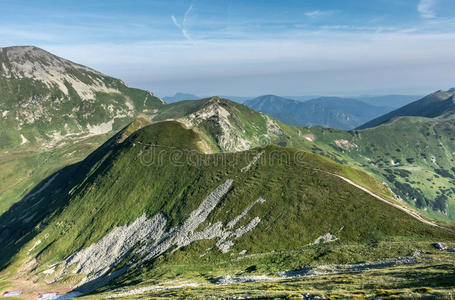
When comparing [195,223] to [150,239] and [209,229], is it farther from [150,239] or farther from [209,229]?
[150,239]

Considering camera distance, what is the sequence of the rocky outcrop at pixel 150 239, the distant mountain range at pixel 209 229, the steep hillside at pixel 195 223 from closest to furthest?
the distant mountain range at pixel 209 229
the steep hillside at pixel 195 223
the rocky outcrop at pixel 150 239

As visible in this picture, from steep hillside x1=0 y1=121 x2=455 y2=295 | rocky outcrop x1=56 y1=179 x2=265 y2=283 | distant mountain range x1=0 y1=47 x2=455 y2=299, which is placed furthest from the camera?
rocky outcrop x1=56 y1=179 x2=265 y2=283

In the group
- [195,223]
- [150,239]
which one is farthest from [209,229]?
[150,239]

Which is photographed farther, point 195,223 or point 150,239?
point 150,239

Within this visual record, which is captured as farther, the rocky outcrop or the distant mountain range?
the rocky outcrop

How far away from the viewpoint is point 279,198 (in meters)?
98.3

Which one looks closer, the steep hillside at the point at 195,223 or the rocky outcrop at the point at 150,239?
the steep hillside at the point at 195,223

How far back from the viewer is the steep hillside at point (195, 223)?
3041 inches

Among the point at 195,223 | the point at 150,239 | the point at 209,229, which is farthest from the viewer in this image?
the point at 150,239

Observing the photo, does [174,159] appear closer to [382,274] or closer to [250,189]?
[250,189]

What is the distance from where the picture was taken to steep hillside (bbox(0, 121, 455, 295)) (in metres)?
77.2

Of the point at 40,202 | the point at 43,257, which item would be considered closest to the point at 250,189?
the point at 43,257

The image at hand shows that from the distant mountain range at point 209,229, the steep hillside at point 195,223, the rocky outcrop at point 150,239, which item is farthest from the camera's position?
the rocky outcrop at point 150,239

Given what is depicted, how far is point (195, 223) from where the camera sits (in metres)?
102
